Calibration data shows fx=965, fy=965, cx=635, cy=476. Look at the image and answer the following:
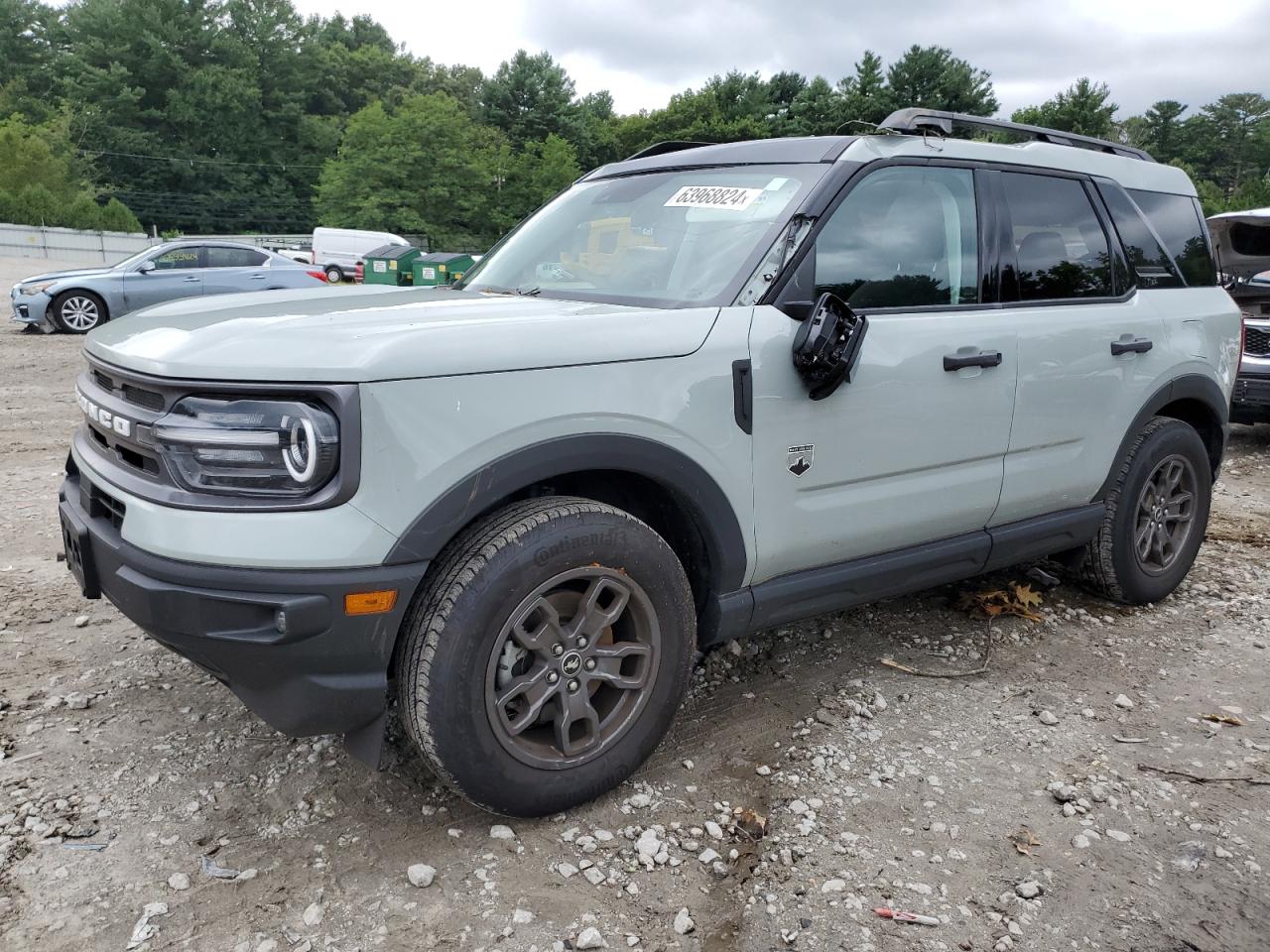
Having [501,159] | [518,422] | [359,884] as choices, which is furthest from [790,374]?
[501,159]

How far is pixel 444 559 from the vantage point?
240 centimetres

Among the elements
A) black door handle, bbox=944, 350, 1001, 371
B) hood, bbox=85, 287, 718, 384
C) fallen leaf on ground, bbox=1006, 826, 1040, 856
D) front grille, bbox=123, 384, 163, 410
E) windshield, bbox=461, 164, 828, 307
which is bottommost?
fallen leaf on ground, bbox=1006, 826, 1040, 856

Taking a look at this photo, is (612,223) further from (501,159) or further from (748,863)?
(501,159)

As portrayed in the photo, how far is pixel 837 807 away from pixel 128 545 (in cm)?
200

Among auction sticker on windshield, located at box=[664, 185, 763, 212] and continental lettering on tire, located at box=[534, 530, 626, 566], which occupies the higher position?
auction sticker on windshield, located at box=[664, 185, 763, 212]

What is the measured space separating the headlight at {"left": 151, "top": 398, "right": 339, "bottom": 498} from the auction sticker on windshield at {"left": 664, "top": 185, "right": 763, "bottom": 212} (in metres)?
1.60

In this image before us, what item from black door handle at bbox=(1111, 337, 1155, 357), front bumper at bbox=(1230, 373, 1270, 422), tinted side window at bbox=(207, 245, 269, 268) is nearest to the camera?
black door handle at bbox=(1111, 337, 1155, 357)

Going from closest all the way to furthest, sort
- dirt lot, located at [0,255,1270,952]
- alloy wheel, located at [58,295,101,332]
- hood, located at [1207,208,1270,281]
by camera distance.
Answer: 1. dirt lot, located at [0,255,1270,952]
2. hood, located at [1207,208,1270,281]
3. alloy wheel, located at [58,295,101,332]

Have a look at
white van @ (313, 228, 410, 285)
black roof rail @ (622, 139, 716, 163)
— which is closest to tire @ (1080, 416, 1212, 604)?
black roof rail @ (622, 139, 716, 163)

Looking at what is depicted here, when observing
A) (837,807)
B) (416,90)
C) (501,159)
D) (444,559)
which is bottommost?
(837,807)

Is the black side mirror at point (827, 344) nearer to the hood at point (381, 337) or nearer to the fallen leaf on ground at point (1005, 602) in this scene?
the hood at point (381, 337)

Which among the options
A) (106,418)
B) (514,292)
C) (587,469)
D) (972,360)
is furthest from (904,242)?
(106,418)

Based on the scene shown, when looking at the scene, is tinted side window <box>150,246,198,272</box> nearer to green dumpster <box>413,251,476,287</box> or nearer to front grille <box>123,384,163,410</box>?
green dumpster <box>413,251,476,287</box>

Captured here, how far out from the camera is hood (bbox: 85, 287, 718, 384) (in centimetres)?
218
